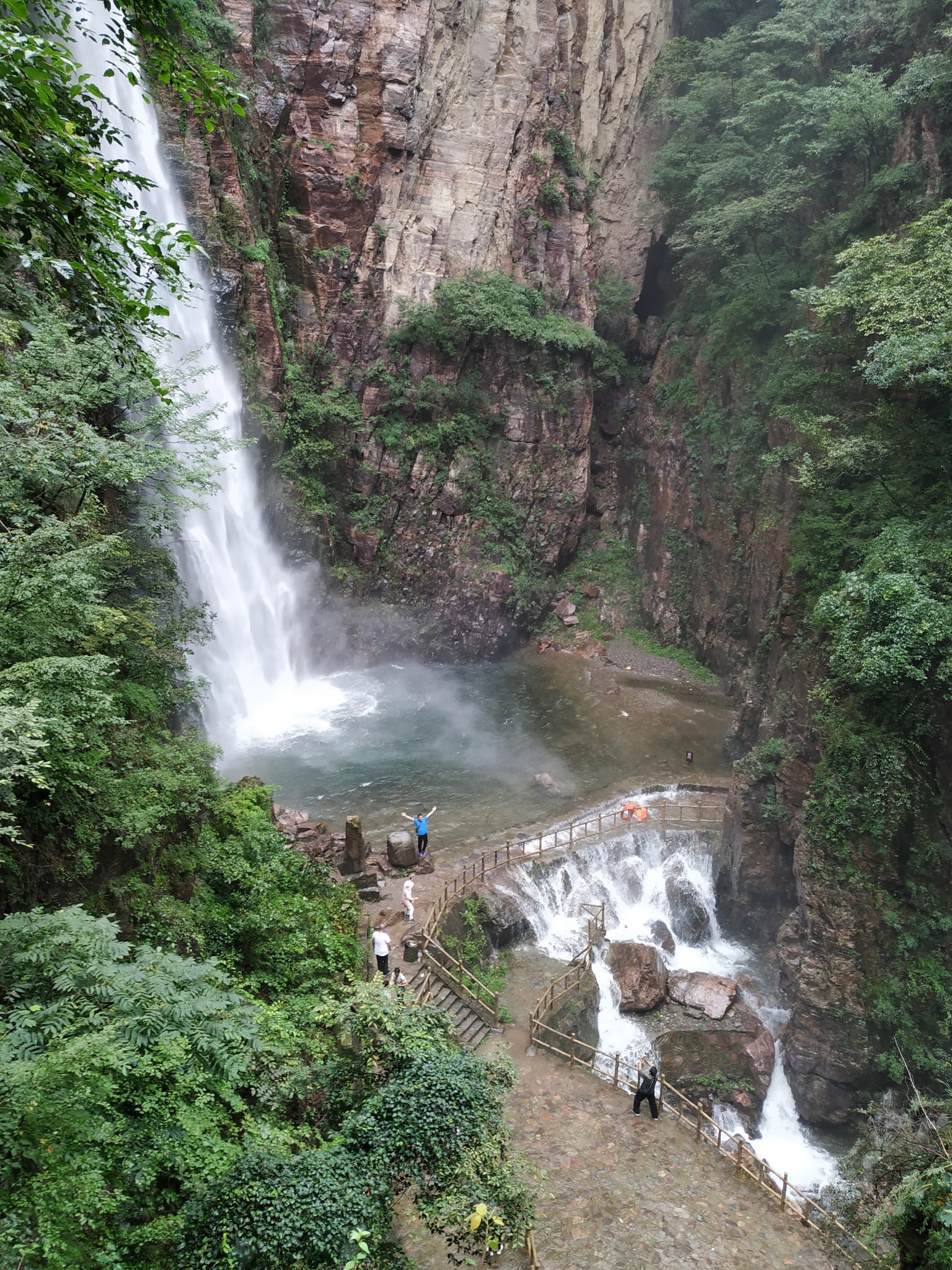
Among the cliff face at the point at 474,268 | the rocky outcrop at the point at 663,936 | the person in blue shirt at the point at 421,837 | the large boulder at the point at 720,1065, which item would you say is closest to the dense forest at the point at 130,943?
the person in blue shirt at the point at 421,837

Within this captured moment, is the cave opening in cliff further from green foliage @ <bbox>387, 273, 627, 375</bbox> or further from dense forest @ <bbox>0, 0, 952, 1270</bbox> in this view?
green foliage @ <bbox>387, 273, 627, 375</bbox>

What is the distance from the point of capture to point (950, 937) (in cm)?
1298

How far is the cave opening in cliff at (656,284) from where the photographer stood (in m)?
33.5

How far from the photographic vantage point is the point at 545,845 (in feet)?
56.7

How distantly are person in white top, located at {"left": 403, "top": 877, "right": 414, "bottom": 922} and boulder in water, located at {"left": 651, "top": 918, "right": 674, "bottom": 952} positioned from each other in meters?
6.18

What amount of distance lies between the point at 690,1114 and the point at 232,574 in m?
18.6

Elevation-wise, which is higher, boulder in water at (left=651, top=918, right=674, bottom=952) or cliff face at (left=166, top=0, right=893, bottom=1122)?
cliff face at (left=166, top=0, right=893, bottom=1122)

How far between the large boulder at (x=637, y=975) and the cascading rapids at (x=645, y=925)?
179 millimetres

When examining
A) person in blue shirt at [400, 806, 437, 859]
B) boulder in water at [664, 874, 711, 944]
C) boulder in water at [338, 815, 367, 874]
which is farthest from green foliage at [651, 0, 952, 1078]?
boulder in water at [338, 815, 367, 874]

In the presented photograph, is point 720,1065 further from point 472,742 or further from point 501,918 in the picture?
point 472,742

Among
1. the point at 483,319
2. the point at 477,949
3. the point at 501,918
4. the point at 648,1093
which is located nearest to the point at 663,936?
the point at 501,918

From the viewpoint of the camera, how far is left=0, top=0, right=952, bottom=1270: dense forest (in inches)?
203

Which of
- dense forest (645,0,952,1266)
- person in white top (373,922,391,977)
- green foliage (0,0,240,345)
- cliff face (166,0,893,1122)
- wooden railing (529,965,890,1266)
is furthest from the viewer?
cliff face (166,0,893,1122)

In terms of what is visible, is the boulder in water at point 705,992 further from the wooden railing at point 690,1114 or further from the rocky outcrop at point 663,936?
the wooden railing at point 690,1114
